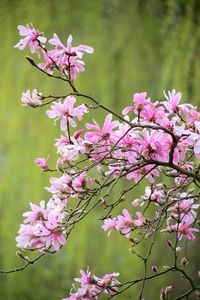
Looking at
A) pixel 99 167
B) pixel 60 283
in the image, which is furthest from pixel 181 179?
pixel 60 283

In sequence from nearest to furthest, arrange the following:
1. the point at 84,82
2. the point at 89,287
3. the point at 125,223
Answer: the point at 89,287, the point at 125,223, the point at 84,82

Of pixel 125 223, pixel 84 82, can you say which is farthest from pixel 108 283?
pixel 84 82

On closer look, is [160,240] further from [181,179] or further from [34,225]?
[34,225]

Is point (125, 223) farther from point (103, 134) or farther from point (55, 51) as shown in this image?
point (55, 51)

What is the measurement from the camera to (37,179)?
2.53 meters

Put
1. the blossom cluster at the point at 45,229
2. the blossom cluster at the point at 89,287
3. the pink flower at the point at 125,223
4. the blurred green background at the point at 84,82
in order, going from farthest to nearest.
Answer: the blurred green background at the point at 84,82 → the pink flower at the point at 125,223 → the blossom cluster at the point at 89,287 → the blossom cluster at the point at 45,229

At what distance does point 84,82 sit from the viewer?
2576mm

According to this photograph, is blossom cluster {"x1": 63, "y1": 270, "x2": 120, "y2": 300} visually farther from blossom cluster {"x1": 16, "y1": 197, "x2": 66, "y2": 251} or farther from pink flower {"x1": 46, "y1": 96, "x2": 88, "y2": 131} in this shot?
pink flower {"x1": 46, "y1": 96, "x2": 88, "y2": 131}

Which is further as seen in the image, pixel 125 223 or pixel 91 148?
pixel 125 223

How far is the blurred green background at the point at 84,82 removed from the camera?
2465 mm

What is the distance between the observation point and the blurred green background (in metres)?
2.46

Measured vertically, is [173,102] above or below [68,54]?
below

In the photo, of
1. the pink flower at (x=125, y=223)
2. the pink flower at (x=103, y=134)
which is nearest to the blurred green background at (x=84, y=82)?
the pink flower at (x=125, y=223)

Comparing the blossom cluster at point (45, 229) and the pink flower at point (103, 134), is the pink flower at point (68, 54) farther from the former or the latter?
the blossom cluster at point (45, 229)
